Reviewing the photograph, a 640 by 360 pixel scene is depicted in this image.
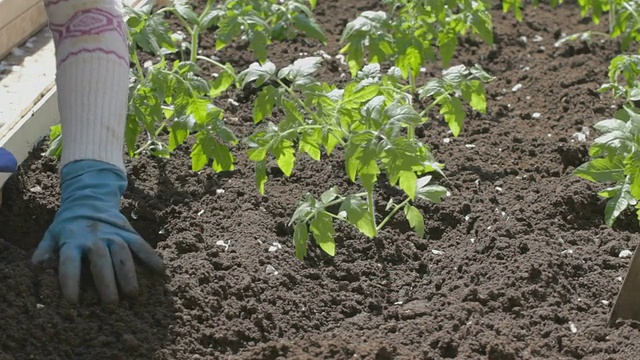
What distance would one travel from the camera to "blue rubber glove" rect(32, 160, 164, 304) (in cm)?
276

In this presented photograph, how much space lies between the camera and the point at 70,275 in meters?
2.74

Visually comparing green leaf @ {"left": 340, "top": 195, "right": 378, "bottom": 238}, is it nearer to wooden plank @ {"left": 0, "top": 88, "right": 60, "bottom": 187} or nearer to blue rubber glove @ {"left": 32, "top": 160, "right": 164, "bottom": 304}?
blue rubber glove @ {"left": 32, "top": 160, "right": 164, "bottom": 304}

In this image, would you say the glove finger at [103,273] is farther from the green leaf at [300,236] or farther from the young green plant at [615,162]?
the young green plant at [615,162]

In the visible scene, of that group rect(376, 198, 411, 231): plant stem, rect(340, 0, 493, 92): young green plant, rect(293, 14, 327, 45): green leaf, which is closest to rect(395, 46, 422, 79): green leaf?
rect(340, 0, 493, 92): young green plant

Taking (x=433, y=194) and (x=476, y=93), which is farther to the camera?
→ (x=476, y=93)

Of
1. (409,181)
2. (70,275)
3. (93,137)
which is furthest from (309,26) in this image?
(70,275)

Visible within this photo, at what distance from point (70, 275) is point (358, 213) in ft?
2.41

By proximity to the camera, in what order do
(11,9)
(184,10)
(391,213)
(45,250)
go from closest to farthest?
(45,250) → (391,213) → (184,10) → (11,9)

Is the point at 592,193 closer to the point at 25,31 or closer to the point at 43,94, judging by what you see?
the point at 43,94

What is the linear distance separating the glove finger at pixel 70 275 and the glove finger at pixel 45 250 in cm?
8

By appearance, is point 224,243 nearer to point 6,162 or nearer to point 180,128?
point 180,128

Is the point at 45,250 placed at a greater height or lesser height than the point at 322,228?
greater

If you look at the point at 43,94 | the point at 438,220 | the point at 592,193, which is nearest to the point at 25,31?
the point at 43,94

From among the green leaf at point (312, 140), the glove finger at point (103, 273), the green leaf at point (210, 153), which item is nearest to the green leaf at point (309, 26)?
the green leaf at point (210, 153)
